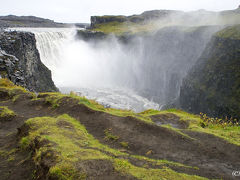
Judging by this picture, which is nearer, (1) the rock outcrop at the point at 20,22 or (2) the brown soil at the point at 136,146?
(2) the brown soil at the point at 136,146

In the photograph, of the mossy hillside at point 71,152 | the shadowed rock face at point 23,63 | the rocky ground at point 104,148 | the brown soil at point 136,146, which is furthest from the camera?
the shadowed rock face at point 23,63

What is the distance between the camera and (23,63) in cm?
3238

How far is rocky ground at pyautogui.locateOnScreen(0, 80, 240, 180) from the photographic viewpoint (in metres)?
6.99

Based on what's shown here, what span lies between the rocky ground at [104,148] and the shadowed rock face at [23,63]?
1305 cm

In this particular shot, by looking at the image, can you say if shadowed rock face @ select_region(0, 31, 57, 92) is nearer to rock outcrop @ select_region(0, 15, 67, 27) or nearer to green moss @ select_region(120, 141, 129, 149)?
green moss @ select_region(120, 141, 129, 149)

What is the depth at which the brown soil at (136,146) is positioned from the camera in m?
7.64

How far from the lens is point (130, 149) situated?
9.67 m

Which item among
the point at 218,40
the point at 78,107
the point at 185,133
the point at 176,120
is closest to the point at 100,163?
the point at 185,133

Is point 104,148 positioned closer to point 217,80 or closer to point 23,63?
point 23,63

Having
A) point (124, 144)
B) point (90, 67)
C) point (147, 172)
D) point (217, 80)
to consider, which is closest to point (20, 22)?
point (90, 67)

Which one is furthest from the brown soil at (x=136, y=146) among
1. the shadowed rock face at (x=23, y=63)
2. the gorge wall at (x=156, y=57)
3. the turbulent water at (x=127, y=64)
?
the gorge wall at (x=156, y=57)

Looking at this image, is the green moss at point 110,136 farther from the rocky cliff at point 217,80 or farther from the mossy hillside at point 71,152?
the rocky cliff at point 217,80

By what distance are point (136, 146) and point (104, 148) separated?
70.3 inches

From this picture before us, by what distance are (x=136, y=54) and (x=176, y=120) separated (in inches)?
2241
